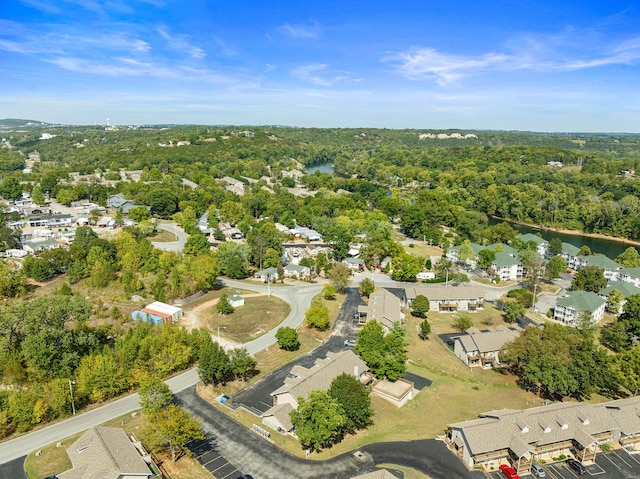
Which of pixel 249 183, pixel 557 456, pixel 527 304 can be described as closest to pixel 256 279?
pixel 527 304

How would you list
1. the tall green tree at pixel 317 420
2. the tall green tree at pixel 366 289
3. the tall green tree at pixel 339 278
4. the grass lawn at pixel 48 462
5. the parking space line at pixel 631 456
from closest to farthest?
the grass lawn at pixel 48 462 → the tall green tree at pixel 317 420 → the parking space line at pixel 631 456 → the tall green tree at pixel 366 289 → the tall green tree at pixel 339 278

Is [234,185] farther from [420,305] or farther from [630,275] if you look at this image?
[630,275]

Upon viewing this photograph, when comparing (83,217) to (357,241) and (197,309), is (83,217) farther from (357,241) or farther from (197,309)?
(357,241)

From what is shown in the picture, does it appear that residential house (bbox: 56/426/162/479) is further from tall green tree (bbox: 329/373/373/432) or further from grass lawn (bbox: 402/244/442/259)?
grass lawn (bbox: 402/244/442/259)

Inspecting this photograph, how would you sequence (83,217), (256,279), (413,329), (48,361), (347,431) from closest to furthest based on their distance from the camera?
(347,431) < (48,361) < (413,329) < (256,279) < (83,217)

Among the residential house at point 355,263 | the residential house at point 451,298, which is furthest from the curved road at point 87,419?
the residential house at point 355,263

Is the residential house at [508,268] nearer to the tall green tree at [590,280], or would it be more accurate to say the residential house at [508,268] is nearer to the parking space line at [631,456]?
the tall green tree at [590,280]

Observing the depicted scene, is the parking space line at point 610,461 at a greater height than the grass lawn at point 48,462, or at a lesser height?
greater

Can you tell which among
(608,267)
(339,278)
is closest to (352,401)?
(339,278)
